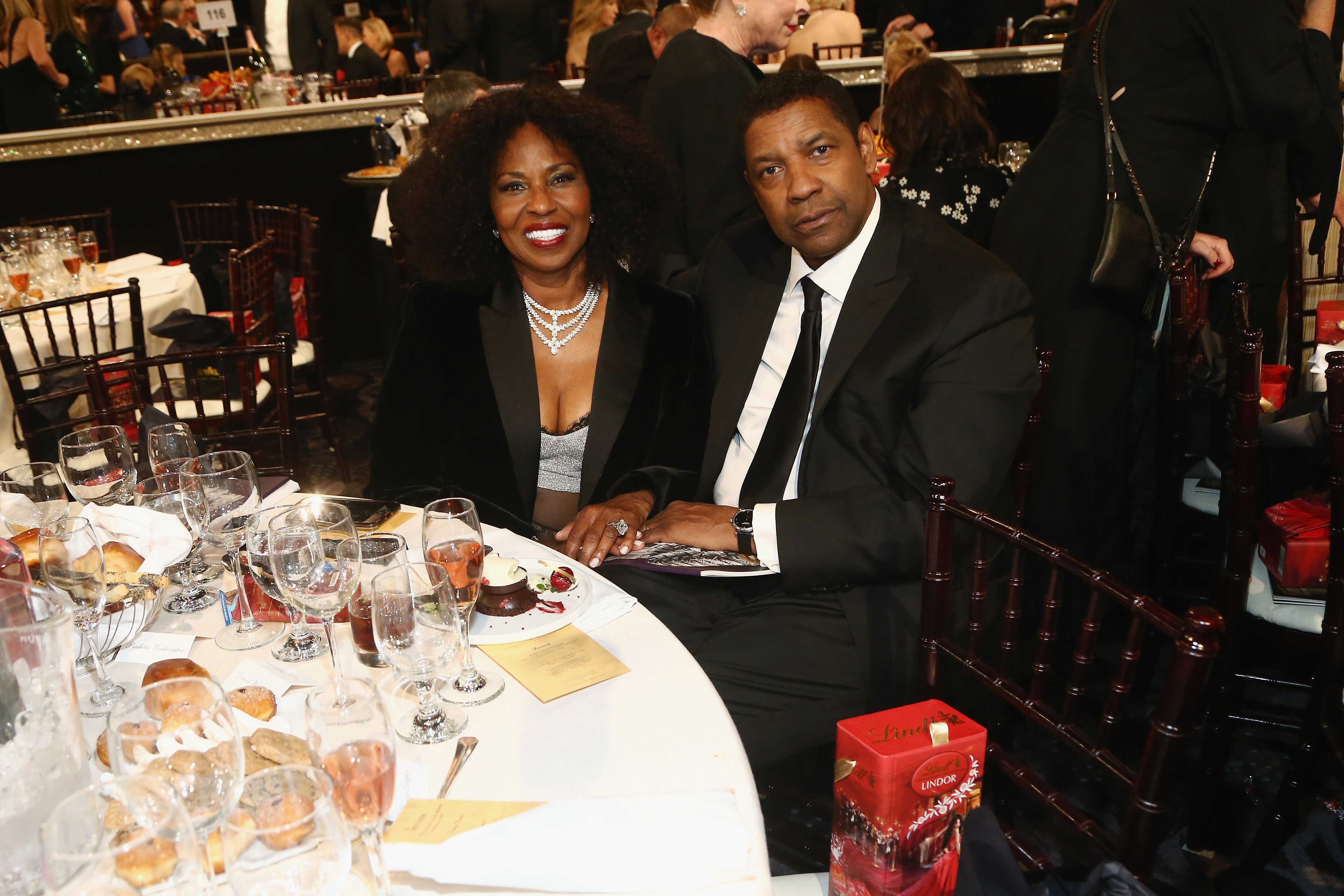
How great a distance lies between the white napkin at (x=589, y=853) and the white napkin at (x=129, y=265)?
13.2 feet

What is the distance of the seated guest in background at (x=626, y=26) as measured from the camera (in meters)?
4.24

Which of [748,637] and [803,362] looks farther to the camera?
[803,362]

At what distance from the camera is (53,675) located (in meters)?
0.87

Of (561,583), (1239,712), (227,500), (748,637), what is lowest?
(1239,712)

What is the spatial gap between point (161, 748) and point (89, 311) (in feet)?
9.13

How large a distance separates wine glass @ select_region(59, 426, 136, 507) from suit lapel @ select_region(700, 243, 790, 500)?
1.08m

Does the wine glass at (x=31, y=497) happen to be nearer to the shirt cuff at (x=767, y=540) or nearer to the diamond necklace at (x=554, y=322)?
the diamond necklace at (x=554, y=322)

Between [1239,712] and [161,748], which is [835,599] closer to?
[1239,712]

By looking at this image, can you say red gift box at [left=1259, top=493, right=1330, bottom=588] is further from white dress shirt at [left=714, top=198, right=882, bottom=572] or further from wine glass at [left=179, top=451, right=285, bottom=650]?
wine glass at [left=179, top=451, right=285, bottom=650]

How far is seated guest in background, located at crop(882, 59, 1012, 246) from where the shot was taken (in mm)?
3207

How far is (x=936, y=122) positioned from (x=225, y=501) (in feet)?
8.08

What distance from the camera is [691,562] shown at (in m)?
1.85

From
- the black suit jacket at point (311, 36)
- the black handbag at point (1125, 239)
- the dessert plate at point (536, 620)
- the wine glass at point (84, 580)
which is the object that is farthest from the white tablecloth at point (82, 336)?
the black suit jacket at point (311, 36)

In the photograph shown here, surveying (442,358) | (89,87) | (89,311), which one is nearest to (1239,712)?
(442,358)
